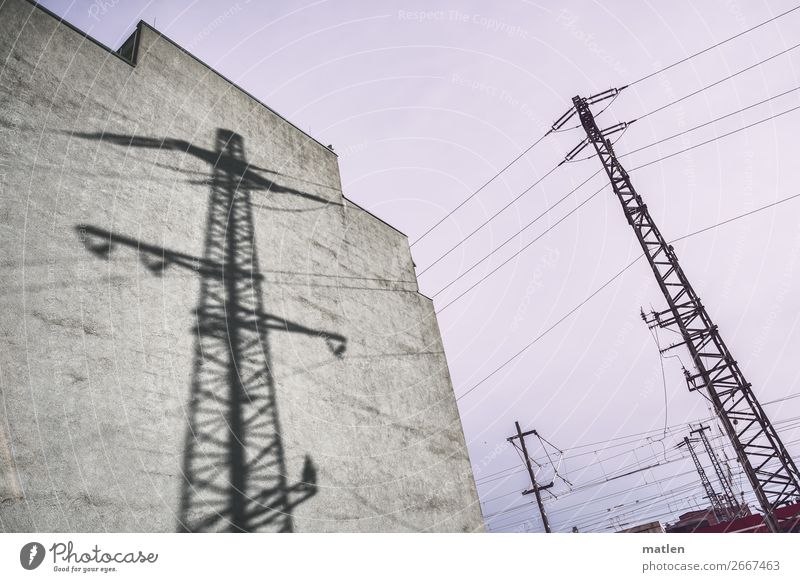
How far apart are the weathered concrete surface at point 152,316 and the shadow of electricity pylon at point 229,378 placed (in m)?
0.20

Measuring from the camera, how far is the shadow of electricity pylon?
8.71m

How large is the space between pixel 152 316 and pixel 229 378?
193 centimetres

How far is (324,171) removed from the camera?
1619cm

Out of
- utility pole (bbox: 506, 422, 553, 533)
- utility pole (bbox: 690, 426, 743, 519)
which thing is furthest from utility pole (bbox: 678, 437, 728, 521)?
utility pole (bbox: 506, 422, 553, 533)

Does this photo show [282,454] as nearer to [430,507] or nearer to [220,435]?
[220,435]

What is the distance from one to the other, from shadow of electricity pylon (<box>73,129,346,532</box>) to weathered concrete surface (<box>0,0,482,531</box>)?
202 millimetres

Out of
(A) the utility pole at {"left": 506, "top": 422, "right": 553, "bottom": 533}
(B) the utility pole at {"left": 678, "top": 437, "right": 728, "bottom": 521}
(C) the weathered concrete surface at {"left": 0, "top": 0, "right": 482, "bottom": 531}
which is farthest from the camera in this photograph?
(B) the utility pole at {"left": 678, "top": 437, "right": 728, "bottom": 521}

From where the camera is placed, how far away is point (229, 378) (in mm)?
9914

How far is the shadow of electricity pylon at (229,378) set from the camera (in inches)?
343

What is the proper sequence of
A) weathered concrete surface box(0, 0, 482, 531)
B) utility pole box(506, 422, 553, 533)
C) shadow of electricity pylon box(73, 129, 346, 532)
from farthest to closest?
utility pole box(506, 422, 553, 533) < shadow of electricity pylon box(73, 129, 346, 532) < weathered concrete surface box(0, 0, 482, 531)

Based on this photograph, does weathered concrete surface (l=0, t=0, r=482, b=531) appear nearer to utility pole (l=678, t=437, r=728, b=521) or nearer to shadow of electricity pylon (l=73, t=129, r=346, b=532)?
shadow of electricity pylon (l=73, t=129, r=346, b=532)

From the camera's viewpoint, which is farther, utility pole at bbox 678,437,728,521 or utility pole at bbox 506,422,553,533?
utility pole at bbox 678,437,728,521
